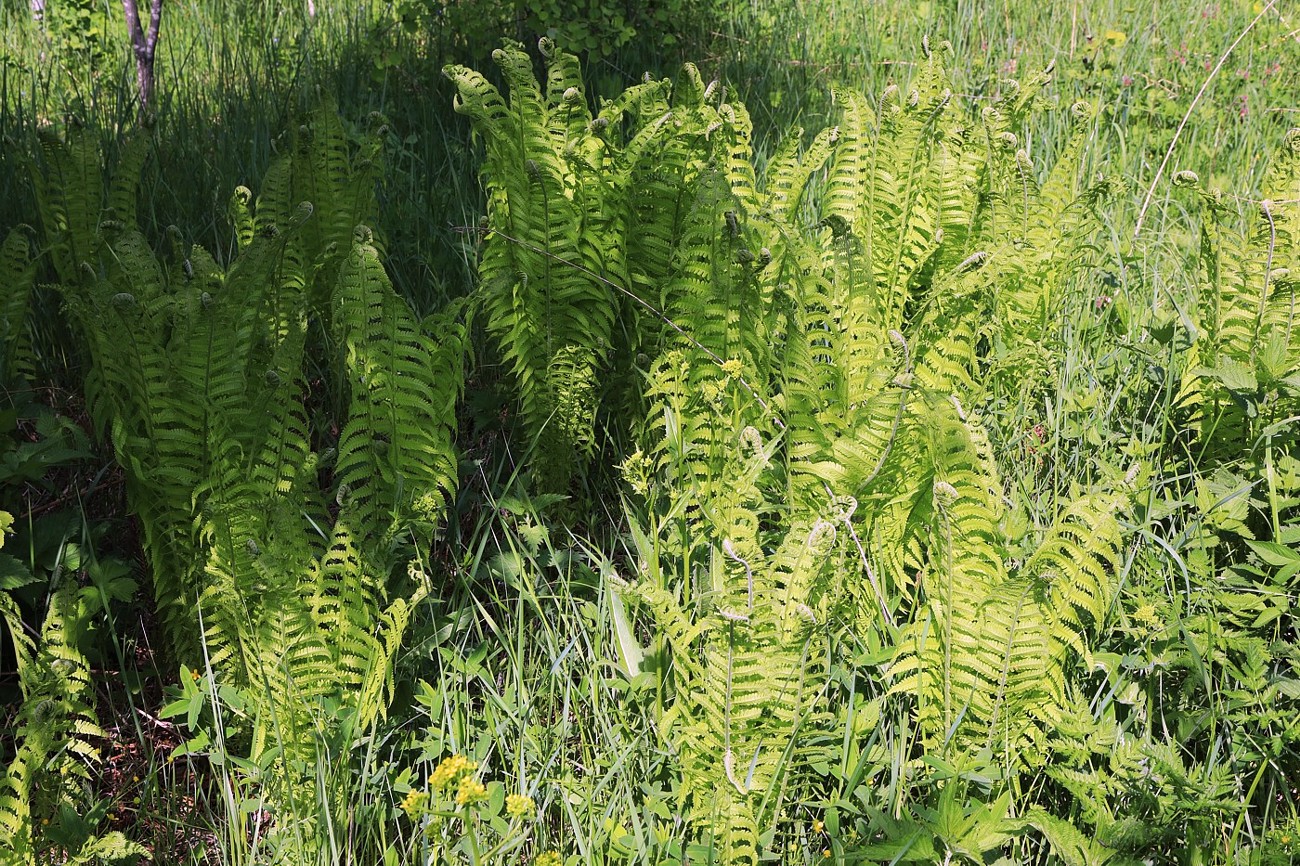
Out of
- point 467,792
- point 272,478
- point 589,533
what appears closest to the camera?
point 467,792

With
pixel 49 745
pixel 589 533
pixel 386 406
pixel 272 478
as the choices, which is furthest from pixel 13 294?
pixel 589 533

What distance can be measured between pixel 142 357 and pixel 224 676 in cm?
66

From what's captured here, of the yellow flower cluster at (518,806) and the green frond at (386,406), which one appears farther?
the green frond at (386,406)

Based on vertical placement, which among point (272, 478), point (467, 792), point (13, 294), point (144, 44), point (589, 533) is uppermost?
point (144, 44)

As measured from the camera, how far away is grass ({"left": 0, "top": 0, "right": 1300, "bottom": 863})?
Answer: 1864mm

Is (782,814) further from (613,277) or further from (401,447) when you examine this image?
(613,277)

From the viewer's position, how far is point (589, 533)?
2.56m

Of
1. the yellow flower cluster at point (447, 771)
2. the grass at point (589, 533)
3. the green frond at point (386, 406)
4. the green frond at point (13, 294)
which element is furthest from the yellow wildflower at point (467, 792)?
Answer: the green frond at point (13, 294)

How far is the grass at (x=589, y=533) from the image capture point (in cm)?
186

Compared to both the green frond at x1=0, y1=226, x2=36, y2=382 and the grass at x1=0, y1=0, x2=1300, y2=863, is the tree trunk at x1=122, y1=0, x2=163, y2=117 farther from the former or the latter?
the green frond at x1=0, y1=226, x2=36, y2=382

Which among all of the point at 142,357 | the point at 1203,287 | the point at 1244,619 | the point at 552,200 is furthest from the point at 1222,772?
the point at 142,357

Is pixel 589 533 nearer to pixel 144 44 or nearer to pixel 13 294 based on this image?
pixel 13 294

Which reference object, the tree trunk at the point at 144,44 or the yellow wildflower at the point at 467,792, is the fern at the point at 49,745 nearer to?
the yellow wildflower at the point at 467,792

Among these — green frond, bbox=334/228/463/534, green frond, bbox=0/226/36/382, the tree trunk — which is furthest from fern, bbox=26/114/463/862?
the tree trunk
